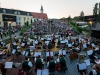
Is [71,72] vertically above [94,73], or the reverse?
[94,73]

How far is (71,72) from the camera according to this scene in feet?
46.2

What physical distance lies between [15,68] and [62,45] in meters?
10.9

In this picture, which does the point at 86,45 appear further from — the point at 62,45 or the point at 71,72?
the point at 71,72

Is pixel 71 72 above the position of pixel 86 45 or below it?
below

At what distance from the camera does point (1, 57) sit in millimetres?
17844

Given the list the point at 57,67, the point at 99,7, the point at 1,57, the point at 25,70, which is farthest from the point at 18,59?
the point at 99,7

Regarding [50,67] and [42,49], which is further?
[42,49]

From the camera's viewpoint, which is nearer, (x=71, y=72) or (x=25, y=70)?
(x=25, y=70)

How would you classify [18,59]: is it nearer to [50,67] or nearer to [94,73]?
[50,67]

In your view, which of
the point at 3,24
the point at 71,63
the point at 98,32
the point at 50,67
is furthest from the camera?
the point at 3,24

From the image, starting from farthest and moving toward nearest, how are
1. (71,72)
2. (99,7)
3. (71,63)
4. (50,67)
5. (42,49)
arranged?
1. (99,7)
2. (42,49)
3. (71,63)
4. (71,72)
5. (50,67)

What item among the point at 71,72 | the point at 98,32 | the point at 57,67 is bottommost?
the point at 71,72

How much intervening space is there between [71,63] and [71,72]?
279 centimetres

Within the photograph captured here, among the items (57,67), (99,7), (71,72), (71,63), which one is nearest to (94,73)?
(57,67)
